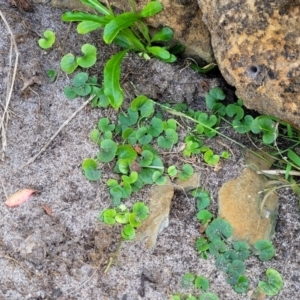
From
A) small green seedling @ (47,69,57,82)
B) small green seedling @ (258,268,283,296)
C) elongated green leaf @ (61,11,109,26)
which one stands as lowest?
small green seedling @ (258,268,283,296)

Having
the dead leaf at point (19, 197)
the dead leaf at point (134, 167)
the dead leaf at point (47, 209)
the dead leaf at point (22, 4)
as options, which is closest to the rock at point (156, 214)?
the dead leaf at point (134, 167)

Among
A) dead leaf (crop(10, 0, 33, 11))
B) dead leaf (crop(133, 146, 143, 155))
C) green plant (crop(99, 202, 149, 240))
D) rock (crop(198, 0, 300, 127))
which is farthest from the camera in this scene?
dead leaf (crop(10, 0, 33, 11))

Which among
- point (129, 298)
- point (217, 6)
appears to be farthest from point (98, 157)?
point (217, 6)

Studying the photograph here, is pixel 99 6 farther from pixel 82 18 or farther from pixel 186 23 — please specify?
pixel 186 23

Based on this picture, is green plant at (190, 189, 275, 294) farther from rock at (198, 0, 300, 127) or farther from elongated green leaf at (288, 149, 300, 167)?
rock at (198, 0, 300, 127)

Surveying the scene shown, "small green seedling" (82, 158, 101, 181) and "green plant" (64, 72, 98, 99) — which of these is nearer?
"small green seedling" (82, 158, 101, 181)

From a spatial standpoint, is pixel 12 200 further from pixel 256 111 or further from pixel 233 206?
pixel 256 111

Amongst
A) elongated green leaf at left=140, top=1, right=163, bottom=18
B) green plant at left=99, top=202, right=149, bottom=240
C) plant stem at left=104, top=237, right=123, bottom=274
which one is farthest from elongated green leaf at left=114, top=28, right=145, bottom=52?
Result: plant stem at left=104, top=237, right=123, bottom=274
